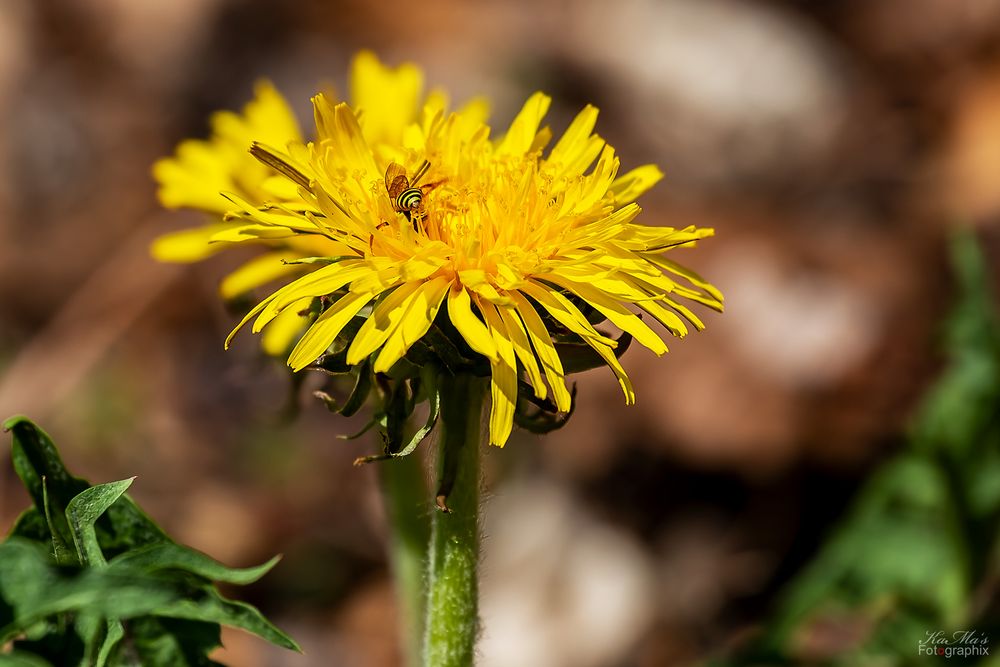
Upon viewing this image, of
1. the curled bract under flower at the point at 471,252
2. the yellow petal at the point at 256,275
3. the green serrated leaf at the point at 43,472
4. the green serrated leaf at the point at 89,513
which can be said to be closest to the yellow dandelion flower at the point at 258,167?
the yellow petal at the point at 256,275

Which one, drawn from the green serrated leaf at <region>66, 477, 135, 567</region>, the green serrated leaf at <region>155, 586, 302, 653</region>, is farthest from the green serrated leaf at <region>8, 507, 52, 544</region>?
the green serrated leaf at <region>155, 586, 302, 653</region>

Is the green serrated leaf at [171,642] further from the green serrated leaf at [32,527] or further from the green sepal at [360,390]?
the green sepal at [360,390]

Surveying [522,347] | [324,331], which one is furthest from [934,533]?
[324,331]

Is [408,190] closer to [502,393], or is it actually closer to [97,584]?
[502,393]

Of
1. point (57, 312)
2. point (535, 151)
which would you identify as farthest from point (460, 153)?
point (57, 312)

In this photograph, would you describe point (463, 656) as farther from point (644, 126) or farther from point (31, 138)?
point (31, 138)

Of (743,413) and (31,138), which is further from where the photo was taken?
(31,138)
